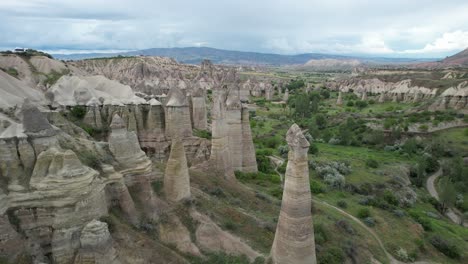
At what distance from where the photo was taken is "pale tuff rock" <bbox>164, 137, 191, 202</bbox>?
16219 millimetres

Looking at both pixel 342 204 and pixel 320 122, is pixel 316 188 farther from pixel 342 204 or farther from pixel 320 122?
pixel 320 122

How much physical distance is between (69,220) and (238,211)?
30.7 ft

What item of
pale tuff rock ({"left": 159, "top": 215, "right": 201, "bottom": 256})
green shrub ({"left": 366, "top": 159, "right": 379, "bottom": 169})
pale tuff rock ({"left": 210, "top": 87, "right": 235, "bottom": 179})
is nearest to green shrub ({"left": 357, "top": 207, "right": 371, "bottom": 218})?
pale tuff rock ({"left": 210, "top": 87, "right": 235, "bottom": 179})

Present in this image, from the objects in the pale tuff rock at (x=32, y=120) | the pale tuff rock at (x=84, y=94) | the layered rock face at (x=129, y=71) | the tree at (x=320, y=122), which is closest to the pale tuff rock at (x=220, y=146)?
the pale tuff rock at (x=84, y=94)

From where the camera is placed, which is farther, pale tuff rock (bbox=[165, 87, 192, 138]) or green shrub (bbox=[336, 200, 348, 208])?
green shrub (bbox=[336, 200, 348, 208])

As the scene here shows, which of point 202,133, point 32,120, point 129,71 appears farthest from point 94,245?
point 129,71

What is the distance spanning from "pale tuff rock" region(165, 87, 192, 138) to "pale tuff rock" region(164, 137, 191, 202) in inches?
341

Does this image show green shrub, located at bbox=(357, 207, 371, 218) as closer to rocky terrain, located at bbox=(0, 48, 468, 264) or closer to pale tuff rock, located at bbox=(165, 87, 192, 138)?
rocky terrain, located at bbox=(0, 48, 468, 264)

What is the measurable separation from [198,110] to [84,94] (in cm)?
1039

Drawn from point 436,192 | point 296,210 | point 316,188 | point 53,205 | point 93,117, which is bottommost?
point 436,192

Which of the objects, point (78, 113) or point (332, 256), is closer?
point (332, 256)

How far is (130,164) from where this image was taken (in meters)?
14.3

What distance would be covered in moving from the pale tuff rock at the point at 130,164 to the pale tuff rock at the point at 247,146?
13.8 m

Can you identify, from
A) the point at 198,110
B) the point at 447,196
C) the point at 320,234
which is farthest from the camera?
the point at 447,196
